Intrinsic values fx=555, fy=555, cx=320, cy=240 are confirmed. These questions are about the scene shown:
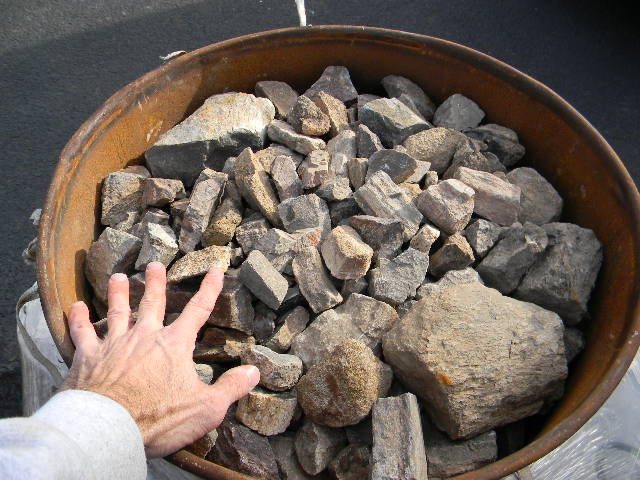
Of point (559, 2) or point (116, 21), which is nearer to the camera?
point (116, 21)

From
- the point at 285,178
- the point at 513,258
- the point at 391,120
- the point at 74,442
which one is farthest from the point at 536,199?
the point at 74,442

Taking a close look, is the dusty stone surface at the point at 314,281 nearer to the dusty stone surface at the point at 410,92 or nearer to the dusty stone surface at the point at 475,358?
the dusty stone surface at the point at 475,358

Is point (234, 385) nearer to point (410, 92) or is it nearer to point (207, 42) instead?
point (410, 92)

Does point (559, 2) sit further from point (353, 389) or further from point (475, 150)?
point (353, 389)

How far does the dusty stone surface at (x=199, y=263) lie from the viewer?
4.46 ft

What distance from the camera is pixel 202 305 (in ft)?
4.08

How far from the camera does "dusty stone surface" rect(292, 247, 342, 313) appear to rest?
1375 millimetres

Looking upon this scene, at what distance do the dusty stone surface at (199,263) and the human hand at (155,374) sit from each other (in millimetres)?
123

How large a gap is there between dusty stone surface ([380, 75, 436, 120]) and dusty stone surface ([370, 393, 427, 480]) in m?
1.01

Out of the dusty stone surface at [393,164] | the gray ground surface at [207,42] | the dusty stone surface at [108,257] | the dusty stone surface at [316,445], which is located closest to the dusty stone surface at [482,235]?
the dusty stone surface at [393,164]

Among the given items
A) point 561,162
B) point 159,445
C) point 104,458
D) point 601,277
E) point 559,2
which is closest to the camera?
point 104,458

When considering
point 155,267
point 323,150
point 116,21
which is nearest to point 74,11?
point 116,21

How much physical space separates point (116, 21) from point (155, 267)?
2377 mm

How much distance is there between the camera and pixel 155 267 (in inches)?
50.4
